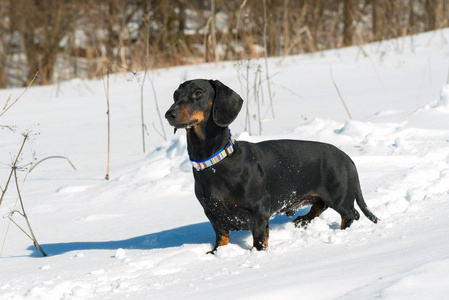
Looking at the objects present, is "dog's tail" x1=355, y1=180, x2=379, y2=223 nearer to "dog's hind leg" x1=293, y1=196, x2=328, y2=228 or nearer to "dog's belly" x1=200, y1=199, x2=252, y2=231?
"dog's hind leg" x1=293, y1=196, x2=328, y2=228

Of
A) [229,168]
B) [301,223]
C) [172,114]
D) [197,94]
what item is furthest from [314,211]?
[172,114]

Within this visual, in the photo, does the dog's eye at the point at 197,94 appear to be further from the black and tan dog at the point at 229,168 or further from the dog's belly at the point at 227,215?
the dog's belly at the point at 227,215

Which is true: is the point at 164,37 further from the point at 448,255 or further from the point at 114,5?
the point at 448,255

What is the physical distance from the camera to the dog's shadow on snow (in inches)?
121

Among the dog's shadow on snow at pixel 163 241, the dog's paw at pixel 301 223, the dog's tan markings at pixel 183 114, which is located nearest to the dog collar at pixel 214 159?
the dog's tan markings at pixel 183 114

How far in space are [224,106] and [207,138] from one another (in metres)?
0.17

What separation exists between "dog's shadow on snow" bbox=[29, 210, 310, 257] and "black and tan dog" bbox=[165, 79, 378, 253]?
24cm

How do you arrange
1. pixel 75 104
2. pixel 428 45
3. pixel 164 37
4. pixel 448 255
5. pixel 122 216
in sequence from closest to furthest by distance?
1. pixel 448 255
2. pixel 122 216
3. pixel 75 104
4. pixel 428 45
5. pixel 164 37

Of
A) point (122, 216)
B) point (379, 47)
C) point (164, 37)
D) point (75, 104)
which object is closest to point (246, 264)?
point (122, 216)

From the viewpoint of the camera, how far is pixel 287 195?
298 centimetres

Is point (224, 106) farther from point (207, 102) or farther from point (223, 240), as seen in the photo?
point (223, 240)

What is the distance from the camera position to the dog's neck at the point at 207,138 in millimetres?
2734

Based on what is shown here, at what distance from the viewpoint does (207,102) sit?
2.72m

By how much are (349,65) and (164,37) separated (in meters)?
7.84
